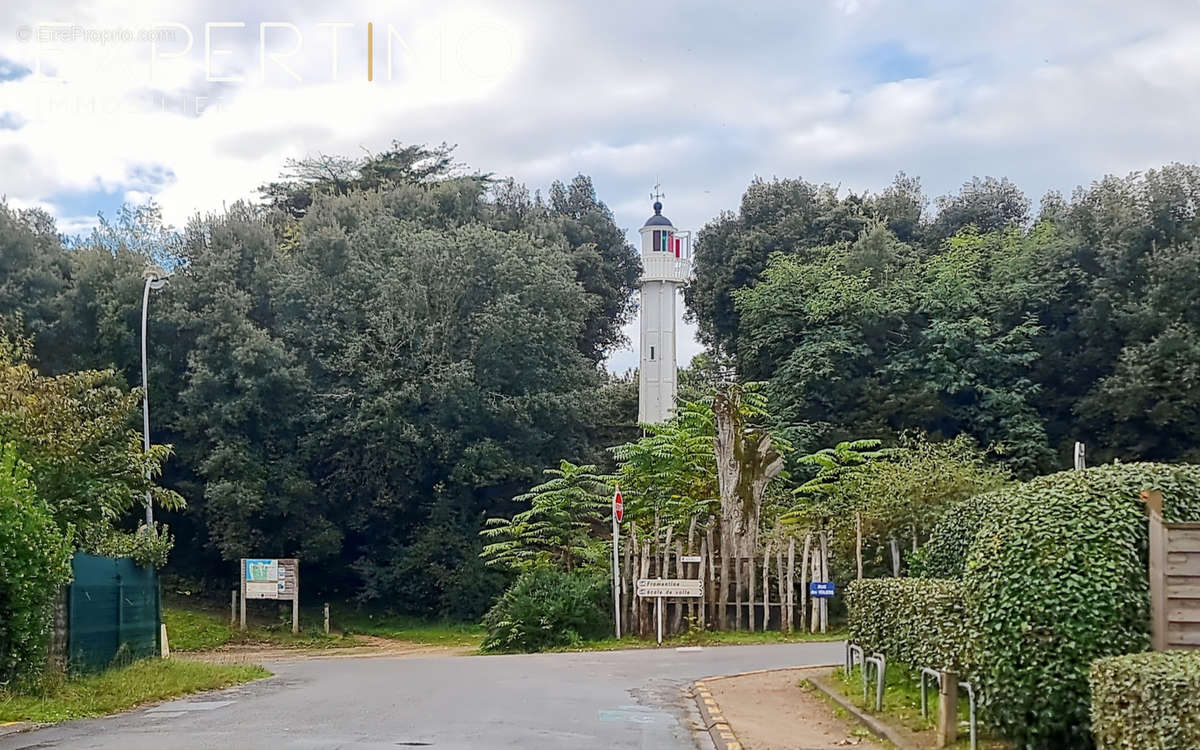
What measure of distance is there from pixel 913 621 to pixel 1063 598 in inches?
Answer: 158

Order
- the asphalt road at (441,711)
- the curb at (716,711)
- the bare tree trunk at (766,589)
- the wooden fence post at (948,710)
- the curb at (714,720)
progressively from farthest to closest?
the bare tree trunk at (766,589) < the curb at (716,711) < the curb at (714,720) < the asphalt road at (441,711) < the wooden fence post at (948,710)

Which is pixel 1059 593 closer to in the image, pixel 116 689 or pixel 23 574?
pixel 23 574

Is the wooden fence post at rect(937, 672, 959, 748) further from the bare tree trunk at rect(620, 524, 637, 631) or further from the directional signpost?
the bare tree trunk at rect(620, 524, 637, 631)

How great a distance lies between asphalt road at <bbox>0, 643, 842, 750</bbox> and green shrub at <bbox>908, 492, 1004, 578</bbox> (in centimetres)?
379

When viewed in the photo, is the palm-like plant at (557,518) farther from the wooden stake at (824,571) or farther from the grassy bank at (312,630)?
the wooden stake at (824,571)

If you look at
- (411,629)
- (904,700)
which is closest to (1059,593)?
(904,700)

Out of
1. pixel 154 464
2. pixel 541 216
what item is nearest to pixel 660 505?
pixel 154 464

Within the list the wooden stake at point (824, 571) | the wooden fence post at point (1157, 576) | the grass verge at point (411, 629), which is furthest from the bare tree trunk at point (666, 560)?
the wooden fence post at point (1157, 576)

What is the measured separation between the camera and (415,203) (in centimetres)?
4622

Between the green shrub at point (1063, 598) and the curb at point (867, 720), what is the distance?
1577 millimetres

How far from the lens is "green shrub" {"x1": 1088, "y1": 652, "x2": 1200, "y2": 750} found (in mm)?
7277

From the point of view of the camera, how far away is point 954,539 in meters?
15.5

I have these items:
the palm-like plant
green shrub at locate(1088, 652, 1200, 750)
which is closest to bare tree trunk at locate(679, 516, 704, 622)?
the palm-like plant

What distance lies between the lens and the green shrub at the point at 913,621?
1138 centimetres
